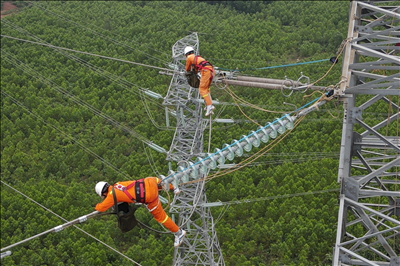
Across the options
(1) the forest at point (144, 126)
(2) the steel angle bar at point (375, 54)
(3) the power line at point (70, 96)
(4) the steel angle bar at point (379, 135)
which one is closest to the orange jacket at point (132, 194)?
(1) the forest at point (144, 126)

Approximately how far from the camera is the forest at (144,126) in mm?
29766

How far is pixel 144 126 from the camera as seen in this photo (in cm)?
3816

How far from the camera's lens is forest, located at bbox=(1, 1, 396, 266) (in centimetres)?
2977

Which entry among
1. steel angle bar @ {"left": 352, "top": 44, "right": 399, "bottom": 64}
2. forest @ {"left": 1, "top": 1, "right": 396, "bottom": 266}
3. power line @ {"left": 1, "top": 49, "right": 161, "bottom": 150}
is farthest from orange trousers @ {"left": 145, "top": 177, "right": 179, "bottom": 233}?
power line @ {"left": 1, "top": 49, "right": 161, "bottom": 150}

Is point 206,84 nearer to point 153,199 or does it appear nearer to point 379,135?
point 153,199

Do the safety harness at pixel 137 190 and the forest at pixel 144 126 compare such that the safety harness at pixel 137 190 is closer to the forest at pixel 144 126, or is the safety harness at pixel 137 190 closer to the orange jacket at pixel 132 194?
the orange jacket at pixel 132 194

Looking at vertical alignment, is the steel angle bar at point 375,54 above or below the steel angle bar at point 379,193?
above

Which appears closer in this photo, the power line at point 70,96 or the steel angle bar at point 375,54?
the steel angle bar at point 375,54

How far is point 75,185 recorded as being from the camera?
113 feet

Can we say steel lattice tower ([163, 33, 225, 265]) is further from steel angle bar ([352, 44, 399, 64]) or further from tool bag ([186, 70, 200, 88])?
steel angle bar ([352, 44, 399, 64])

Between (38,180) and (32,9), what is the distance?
24.3m

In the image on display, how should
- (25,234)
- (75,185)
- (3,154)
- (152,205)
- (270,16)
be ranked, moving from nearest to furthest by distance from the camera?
1. (152,205)
2. (25,234)
3. (75,185)
4. (3,154)
5. (270,16)

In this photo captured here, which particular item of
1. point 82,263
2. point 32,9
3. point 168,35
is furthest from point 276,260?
point 32,9

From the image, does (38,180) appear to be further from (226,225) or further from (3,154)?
(226,225)
